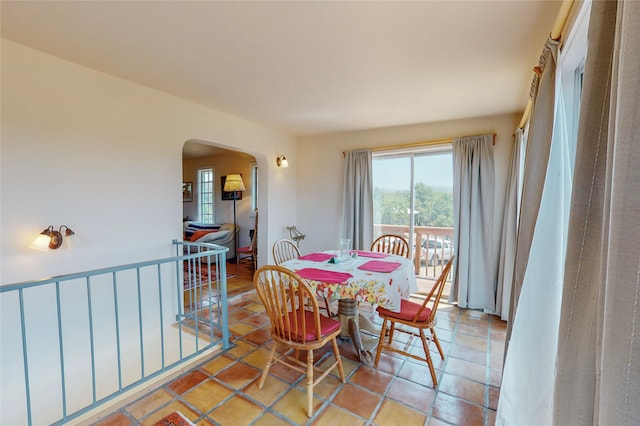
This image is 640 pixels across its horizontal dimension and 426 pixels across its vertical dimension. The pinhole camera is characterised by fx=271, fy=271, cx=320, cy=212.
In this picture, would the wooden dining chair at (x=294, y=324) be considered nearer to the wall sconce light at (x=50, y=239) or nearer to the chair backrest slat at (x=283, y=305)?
the chair backrest slat at (x=283, y=305)

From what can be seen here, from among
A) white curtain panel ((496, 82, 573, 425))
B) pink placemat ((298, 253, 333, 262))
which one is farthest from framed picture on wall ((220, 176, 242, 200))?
white curtain panel ((496, 82, 573, 425))

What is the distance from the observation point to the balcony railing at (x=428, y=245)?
13.1 ft

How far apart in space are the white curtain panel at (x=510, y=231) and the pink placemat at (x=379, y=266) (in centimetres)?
150

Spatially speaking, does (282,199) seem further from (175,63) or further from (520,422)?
(520,422)

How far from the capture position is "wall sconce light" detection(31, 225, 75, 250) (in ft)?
6.77

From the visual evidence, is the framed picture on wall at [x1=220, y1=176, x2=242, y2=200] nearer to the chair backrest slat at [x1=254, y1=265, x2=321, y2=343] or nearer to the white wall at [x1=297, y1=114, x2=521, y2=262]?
the white wall at [x1=297, y1=114, x2=521, y2=262]

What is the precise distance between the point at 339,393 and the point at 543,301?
55.7 inches

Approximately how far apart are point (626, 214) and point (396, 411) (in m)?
1.87

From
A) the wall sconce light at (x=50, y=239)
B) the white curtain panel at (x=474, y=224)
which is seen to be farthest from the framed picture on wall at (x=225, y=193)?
the white curtain panel at (x=474, y=224)

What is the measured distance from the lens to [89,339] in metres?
2.44

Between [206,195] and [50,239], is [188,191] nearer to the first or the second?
[206,195]

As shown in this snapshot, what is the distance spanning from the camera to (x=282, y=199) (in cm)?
458

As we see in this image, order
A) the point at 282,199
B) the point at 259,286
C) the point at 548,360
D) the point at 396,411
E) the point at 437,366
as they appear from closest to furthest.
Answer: the point at 548,360, the point at 396,411, the point at 259,286, the point at 437,366, the point at 282,199

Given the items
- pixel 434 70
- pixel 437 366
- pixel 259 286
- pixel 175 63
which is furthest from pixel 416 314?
pixel 175 63
